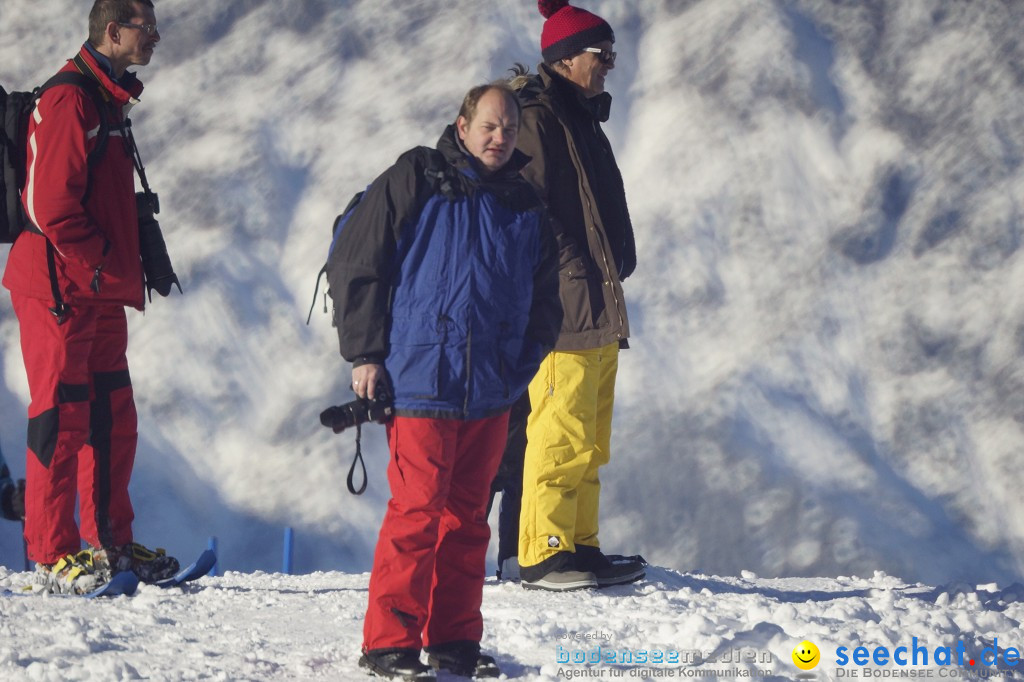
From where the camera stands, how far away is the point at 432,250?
275 cm

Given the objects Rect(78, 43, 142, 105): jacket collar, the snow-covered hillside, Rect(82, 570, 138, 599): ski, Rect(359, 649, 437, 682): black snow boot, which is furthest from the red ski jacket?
the snow-covered hillside

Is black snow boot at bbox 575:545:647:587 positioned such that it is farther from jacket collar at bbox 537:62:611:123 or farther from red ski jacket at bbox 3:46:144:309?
red ski jacket at bbox 3:46:144:309

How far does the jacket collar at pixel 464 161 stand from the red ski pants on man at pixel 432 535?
1.90 ft

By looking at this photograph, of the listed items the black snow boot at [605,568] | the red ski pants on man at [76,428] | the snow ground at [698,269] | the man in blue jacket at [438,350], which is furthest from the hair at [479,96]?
the snow ground at [698,269]

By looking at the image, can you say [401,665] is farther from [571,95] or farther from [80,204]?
[571,95]

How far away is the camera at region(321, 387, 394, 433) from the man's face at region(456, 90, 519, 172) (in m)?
0.61

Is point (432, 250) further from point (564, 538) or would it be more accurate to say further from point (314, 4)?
point (314, 4)

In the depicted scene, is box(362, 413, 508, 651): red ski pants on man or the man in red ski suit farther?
the man in red ski suit

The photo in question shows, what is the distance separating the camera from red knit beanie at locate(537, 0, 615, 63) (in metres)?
3.98

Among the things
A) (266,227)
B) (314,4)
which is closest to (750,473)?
(266,227)

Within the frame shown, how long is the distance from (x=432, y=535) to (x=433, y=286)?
57 cm

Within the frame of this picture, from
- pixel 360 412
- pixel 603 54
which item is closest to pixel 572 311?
pixel 603 54

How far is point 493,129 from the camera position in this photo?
9.30 ft

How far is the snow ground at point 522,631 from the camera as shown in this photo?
2.87m
